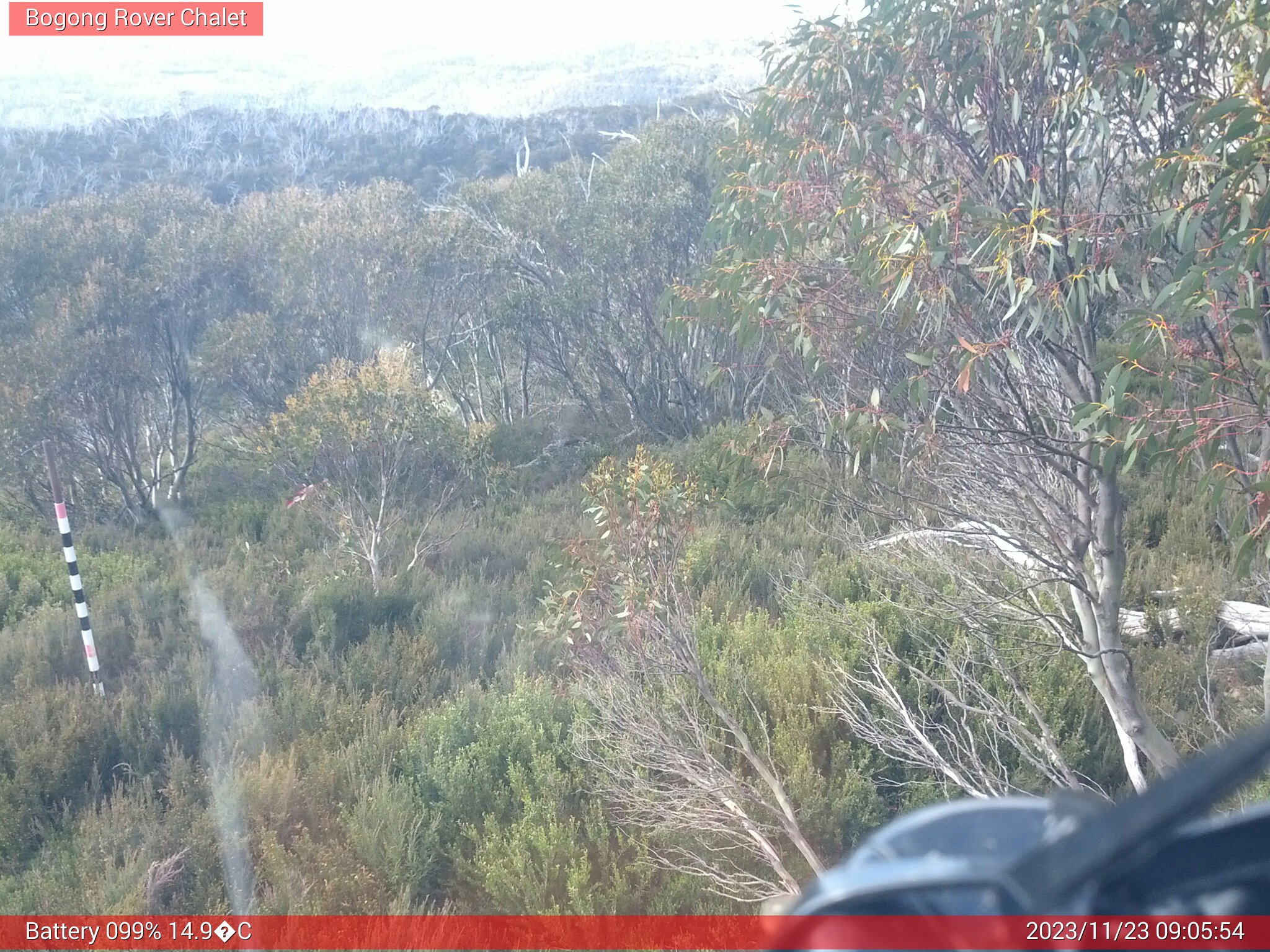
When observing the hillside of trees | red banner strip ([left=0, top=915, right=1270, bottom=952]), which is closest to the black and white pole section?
the hillside of trees

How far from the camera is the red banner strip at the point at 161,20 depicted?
274 inches

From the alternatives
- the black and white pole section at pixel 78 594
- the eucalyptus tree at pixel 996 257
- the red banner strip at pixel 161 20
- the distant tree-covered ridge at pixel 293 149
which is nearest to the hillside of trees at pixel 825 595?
the eucalyptus tree at pixel 996 257

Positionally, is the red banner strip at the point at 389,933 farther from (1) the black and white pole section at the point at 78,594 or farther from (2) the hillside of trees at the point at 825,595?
(1) the black and white pole section at the point at 78,594

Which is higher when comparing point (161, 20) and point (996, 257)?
point (161, 20)

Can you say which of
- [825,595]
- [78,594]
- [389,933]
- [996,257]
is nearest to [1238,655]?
[825,595]

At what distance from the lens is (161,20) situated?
691 cm

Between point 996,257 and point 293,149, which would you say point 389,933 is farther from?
point 293,149

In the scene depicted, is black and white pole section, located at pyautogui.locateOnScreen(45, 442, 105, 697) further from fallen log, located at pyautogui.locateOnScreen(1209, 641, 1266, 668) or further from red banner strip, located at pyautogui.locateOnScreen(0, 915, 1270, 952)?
fallen log, located at pyautogui.locateOnScreen(1209, 641, 1266, 668)

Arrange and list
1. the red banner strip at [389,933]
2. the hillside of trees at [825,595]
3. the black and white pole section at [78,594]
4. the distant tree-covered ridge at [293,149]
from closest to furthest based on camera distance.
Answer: the red banner strip at [389,933] < the hillside of trees at [825,595] < the black and white pole section at [78,594] < the distant tree-covered ridge at [293,149]

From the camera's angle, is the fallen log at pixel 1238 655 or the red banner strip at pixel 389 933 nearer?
the red banner strip at pixel 389 933

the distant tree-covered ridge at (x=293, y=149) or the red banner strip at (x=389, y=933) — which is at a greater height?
the distant tree-covered ridge at (x=293, y=149)

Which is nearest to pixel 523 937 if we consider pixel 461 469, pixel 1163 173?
pixel 1163 173

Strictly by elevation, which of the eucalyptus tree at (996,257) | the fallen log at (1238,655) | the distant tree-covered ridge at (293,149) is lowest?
the fallen log at (1238,655)

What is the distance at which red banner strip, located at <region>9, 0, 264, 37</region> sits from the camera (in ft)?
22.8
